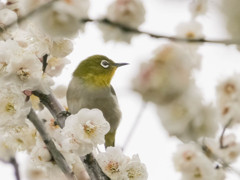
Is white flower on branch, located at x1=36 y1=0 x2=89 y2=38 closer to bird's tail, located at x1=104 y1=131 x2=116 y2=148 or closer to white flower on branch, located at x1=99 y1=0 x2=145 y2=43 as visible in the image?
white flower on branch, located at x1=99 y1=0 x2=145 y2=43

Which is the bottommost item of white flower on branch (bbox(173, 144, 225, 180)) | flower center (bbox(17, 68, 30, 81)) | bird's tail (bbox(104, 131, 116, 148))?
bird's tail (bbox(104, 131, 116, 148))

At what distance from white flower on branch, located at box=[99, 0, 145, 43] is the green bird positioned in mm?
1512

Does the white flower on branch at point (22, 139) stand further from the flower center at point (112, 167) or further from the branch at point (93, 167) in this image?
the flower center at point (112, 167)

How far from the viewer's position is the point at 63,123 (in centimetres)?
239

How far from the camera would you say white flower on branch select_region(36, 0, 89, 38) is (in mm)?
1215

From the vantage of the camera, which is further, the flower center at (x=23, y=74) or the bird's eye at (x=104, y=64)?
the bird's eye at (x=104, y=64)

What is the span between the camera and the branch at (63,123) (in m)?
2.26

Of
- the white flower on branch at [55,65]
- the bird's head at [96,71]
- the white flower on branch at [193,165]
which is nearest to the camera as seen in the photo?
the white flower on branch at [193,165]

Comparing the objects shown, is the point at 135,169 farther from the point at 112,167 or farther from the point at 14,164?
the point at 14,164

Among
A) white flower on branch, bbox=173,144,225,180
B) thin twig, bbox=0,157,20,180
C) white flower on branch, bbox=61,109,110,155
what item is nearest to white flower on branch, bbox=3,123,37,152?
thin twig, bbox=0,157,20,180

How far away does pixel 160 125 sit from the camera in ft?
4.18

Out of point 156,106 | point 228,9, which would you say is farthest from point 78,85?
point 228,9

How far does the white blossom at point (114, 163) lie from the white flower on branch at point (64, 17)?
1095 millimetres

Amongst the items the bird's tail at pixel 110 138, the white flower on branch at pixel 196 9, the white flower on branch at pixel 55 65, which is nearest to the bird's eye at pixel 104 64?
the bird's tail at pixel 110 138
